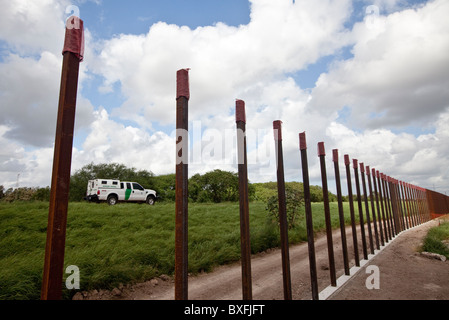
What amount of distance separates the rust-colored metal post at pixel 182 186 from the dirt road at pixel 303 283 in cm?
257

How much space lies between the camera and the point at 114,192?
55.5ft

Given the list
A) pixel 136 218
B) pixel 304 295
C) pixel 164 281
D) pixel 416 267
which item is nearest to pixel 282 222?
pixel 304 295

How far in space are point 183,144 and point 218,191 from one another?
21.6 metres

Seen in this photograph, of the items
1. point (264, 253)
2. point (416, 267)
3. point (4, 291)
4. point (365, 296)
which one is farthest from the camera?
point (264, 253)

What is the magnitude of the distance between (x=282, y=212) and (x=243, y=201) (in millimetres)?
873

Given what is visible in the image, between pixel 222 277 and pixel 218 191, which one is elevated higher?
pixel 218 191

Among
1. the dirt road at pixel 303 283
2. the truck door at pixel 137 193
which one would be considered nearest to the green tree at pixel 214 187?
the truck door at pixel 137 193

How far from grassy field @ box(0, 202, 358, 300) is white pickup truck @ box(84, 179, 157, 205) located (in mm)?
6923

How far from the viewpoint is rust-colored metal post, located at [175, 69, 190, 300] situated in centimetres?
213

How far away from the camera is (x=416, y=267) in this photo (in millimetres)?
5902

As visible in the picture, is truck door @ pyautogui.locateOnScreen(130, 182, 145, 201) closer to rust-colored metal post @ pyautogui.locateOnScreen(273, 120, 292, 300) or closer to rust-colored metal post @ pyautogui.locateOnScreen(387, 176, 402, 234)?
rust-colored metal post @ pyautogui.locateOnScreen(387, 176, 402, 234)
